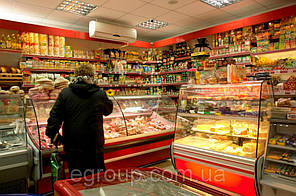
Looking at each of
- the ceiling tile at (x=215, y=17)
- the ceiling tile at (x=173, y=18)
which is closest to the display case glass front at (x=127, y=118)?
the ceiling tile at (x=173, y=18)

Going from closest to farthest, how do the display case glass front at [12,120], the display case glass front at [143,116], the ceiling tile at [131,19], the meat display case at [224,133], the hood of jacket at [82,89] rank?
1. the hood of jacket at [82,89]
2. the meat display case at [224,133]
3. the display case glass front at [12,120]
4. the display case glass front at [143,116]
5. the ceiling tile at [131,19]

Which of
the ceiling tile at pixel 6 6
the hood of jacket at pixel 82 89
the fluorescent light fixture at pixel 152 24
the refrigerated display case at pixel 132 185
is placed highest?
the fluorescent light fixture at pixel 152 24

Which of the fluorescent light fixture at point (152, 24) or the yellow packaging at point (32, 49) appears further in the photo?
the fluorescent light fixture at point (152, 24)

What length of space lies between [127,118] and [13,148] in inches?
85.2

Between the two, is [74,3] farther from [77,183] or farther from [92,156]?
[77,183]

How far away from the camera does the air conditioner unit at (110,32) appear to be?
635cm

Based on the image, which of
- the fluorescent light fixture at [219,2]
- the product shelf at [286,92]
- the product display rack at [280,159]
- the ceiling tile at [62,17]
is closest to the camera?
the product display rack at [280,159]

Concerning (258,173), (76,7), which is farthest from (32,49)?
(258,173)

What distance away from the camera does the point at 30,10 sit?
19.3 ft

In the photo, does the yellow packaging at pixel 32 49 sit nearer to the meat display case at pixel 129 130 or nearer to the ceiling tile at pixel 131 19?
the ceiling tile at pixel 131 19

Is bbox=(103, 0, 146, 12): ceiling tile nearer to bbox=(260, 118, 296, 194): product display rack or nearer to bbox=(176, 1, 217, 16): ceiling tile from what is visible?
bbox=(176, 1, 217, 16): ceiling tile

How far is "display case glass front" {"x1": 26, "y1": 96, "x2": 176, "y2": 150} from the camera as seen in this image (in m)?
3.26

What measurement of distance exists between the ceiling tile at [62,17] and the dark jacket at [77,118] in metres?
4.48

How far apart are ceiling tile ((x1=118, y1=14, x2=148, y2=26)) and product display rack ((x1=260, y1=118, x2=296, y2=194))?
519 centimetres
